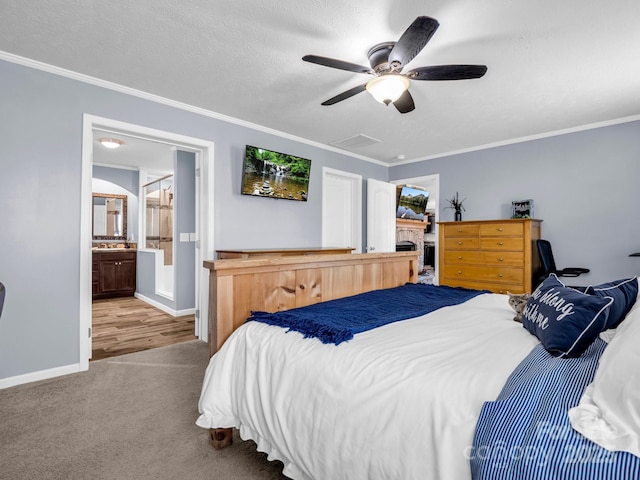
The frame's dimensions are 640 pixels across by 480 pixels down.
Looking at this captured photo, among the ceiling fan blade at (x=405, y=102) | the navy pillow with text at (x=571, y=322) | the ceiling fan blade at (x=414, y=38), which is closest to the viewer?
the navy pillow with text at (x=571, y=322)

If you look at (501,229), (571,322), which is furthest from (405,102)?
(501,229)

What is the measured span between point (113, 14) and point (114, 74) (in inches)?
33.9

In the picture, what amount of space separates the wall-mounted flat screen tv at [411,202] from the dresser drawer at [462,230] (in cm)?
248

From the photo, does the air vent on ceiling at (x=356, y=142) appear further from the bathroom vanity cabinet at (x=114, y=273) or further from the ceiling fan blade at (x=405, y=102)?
the bathroom vanity cabinet at (x=114, y=273)

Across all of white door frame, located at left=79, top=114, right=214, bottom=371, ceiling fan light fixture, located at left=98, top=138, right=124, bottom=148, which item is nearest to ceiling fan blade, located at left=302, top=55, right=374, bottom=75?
white door frame, located at left=79, top=114, right=214, bottom=371

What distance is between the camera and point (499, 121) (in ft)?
12.6

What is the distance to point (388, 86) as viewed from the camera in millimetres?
2416

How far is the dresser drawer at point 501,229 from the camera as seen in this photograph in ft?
13.1

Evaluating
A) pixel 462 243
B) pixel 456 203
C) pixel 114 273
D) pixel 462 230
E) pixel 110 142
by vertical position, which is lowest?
pixel 114 273

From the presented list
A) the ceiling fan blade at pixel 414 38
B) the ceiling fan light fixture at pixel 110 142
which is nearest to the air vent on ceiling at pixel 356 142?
the ceiling fan blade at pixel 414 38

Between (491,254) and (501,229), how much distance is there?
→ 33 cm

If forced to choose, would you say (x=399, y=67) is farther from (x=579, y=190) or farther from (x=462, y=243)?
(x=579, y=190)

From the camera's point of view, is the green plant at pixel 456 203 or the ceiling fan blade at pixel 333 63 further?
the green plant at pixel 456 203

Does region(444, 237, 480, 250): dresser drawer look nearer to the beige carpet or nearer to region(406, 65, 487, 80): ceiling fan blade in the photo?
region(406, 65, 487, 80): ceiling fan blade
